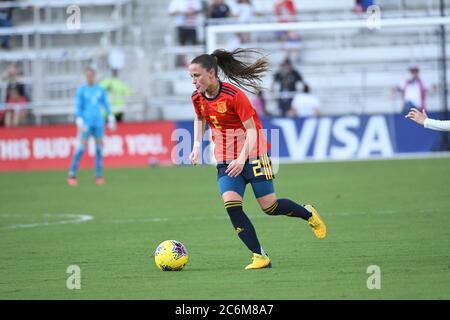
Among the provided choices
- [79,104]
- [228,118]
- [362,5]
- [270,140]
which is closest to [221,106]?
[228,118]

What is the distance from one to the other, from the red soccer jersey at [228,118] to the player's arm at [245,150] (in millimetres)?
82

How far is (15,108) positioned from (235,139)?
65.3 ft

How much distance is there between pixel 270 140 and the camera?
1040 inches

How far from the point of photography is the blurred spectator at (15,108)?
29.1 meters

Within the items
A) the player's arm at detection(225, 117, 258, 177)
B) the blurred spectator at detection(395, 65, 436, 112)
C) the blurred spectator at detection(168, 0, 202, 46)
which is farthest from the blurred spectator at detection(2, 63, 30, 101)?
the player's arm at detection(225, 117, 258, 177)

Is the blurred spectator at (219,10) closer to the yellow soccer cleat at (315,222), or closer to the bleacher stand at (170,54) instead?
the bleacher stand at (170,54)

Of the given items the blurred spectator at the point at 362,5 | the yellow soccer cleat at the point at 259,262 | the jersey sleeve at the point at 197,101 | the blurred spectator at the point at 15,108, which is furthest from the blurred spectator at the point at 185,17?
the yellow soccer cleat at the point at 259,262

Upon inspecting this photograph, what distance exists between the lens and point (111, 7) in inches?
1296

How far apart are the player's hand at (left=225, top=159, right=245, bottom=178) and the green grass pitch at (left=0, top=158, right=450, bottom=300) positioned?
3.22 ft

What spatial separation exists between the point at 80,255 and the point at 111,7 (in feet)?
73.1

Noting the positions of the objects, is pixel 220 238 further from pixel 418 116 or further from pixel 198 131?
pixel 418 116

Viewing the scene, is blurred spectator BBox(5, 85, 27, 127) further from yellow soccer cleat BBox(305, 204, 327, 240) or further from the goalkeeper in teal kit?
yellow soccer cleat BBox(305, 204, 327, 240)

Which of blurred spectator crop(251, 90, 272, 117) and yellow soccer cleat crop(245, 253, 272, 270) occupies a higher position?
blurred spectator crop(251, 90, 272, 117)

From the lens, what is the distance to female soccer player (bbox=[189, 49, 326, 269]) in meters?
9.80
